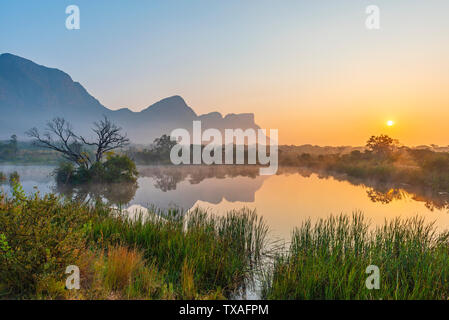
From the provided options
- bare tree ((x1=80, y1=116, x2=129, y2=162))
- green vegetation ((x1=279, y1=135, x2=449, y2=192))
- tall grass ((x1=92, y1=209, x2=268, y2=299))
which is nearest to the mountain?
green vegetation ((x1=279, y1=135, x2=449, y2=192))

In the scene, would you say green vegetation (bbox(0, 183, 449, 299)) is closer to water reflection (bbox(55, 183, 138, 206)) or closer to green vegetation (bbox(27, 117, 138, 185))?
water reflection (bbox(55, 183, 138, 206))

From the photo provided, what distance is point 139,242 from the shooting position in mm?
6395

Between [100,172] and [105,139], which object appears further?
[105,139]

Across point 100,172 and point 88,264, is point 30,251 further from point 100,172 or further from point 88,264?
point 100,172

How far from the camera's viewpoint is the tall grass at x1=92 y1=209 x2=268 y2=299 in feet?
16.1

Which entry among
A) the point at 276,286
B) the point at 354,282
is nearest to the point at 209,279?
the point at 276,286

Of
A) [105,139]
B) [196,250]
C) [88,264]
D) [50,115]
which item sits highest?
[50,115]

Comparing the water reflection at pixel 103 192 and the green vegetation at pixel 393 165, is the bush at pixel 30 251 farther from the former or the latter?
the green vegetation at pixel 393 165

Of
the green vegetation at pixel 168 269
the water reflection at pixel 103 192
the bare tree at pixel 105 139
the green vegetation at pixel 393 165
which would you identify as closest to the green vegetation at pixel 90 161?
the bare tree at pixel 105 139

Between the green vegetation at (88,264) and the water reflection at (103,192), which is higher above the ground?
the green vegetation at (88,264)

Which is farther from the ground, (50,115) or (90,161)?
(50,115)

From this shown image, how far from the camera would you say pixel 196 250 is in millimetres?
5551

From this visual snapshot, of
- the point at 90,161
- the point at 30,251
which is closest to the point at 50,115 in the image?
the point at 90,161

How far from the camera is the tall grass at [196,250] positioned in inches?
193
